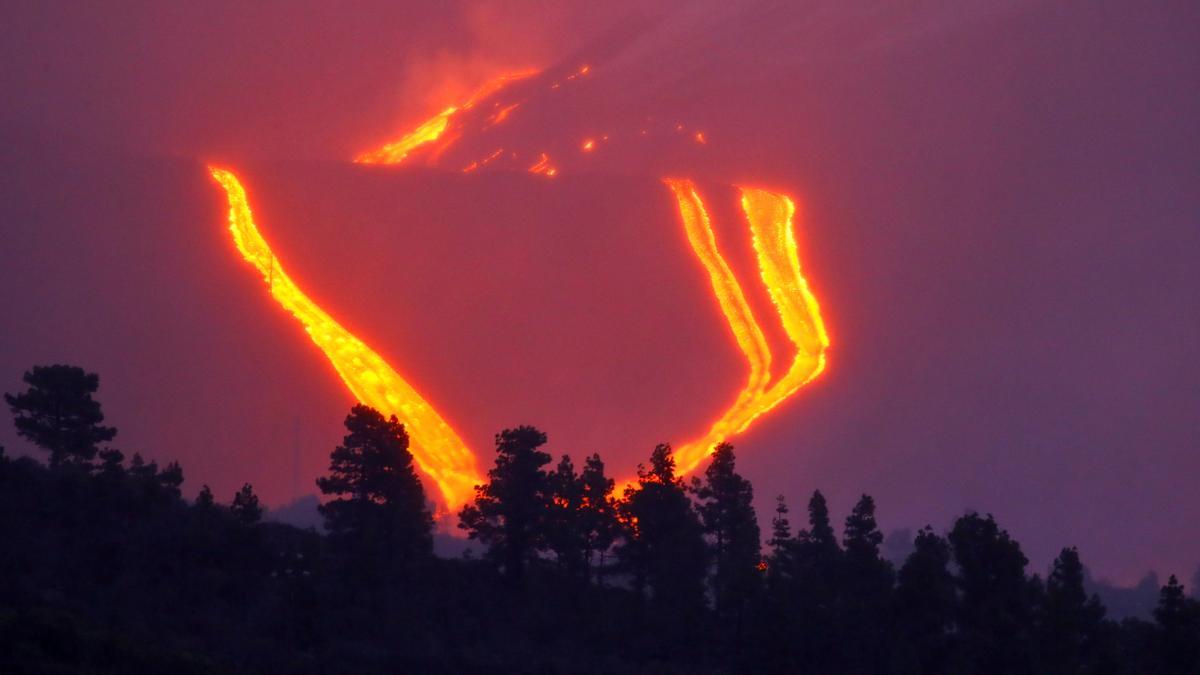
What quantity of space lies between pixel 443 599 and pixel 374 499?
14.8ft

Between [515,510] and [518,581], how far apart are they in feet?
8.51

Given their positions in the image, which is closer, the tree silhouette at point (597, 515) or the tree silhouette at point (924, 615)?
the tree silhouette at point (924, 615)

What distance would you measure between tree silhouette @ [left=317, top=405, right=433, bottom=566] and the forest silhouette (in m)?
0.08

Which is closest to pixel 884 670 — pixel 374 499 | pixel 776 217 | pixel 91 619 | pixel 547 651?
pixel 547 651

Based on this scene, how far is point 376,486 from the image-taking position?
4866cm

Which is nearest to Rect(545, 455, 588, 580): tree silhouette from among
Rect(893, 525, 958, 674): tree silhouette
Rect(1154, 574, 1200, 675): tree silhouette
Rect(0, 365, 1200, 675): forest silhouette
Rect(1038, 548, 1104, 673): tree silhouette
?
Rect(0, 365, 1200, 675): forest silhouette

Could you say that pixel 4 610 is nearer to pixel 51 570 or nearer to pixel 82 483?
pixel 51 570

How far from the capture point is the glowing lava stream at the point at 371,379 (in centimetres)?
6744

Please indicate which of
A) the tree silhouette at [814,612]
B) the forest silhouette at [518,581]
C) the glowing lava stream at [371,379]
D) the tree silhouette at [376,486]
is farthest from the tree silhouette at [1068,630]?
the glowing lava stream at [371,379]

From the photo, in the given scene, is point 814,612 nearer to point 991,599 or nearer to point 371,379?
point 991,599

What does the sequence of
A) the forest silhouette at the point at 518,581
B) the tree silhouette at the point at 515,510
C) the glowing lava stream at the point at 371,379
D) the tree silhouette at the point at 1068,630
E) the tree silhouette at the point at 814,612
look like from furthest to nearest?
the glowing lava stream at the point at 371,379 → the tree silhouette at the point at 515,510 → the tree silhouette at the point at 814,612 → the tree silhouette at the point at 1068,630 → the forest silhouette at the point at 518,581

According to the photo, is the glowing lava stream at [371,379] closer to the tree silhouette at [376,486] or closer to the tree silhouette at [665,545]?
the tree silhouette at [665,545]

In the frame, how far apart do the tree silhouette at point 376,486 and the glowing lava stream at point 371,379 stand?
16233 mm

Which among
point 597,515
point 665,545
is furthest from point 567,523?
point 665,545
